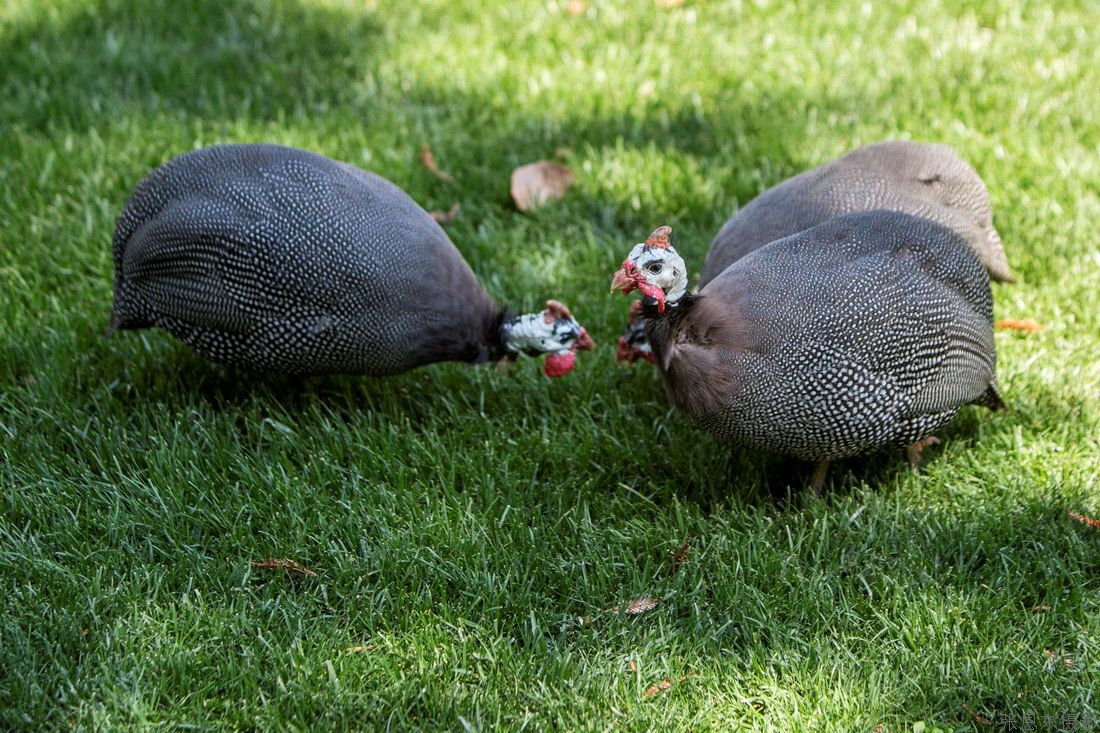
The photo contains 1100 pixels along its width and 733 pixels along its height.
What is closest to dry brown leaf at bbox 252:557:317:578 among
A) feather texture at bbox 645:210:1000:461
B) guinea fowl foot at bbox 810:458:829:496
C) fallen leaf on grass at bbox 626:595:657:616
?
fallen leaf on grass at bbox 626:595:657:616

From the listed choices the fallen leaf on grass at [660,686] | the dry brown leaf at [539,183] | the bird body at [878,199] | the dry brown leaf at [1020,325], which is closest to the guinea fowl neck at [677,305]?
the bird body at [878,199]

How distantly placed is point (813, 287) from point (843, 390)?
271mm

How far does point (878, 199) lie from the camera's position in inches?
136

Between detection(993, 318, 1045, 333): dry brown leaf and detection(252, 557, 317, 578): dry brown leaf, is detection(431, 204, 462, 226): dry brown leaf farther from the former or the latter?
detection(993, 318, 1045, 333): dry brown leaf

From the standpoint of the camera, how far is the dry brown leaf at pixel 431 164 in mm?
4625

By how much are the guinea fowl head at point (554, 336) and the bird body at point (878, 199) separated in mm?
429

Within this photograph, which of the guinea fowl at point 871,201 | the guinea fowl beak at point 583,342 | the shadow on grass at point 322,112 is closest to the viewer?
the guinea fowl at point 871,201

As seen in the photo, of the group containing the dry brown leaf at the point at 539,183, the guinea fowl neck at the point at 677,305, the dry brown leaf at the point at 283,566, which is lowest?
the dry brown leaf at the point at 283,566

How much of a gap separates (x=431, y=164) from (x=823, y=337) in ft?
7.48

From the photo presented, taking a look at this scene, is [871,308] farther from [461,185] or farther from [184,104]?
[184,104]

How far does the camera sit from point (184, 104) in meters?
5.14

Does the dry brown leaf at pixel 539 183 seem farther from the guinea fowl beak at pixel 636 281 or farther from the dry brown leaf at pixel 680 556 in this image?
the dry brown leaf at pixel 680 556

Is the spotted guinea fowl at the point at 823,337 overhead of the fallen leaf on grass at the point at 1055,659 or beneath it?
overhead

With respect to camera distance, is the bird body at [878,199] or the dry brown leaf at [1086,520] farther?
the bird body at [878,199]
